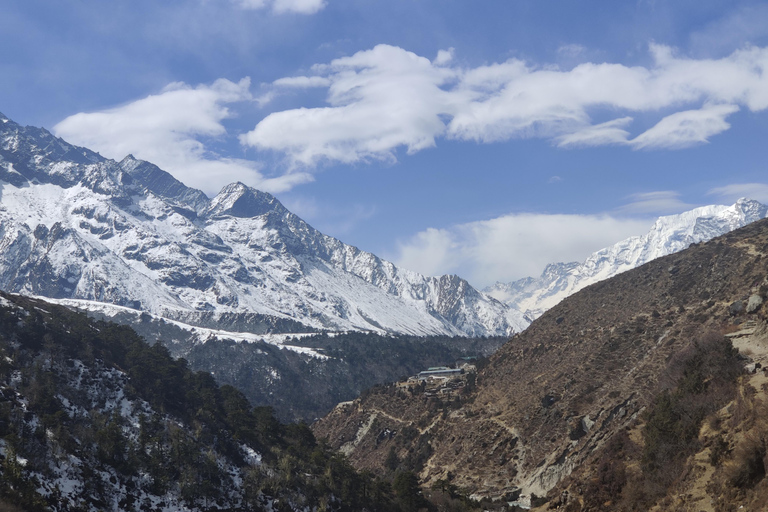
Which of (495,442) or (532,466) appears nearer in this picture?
(532,466)

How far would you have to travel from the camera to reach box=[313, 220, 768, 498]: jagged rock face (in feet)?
335

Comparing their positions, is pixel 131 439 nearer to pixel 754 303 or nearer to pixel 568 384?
pixel 568 384

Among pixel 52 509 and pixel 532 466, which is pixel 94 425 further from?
pixel 532 466

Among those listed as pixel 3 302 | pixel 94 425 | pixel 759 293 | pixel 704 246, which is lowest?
pixel 94 425

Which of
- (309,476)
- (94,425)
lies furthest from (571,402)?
(94,425)

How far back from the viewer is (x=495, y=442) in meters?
117

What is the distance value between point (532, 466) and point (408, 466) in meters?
32.8

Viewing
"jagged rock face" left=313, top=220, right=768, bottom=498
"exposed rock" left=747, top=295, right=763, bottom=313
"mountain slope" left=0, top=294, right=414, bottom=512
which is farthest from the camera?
"jagged rock face" left=313, top=220, right=768, bottom=498

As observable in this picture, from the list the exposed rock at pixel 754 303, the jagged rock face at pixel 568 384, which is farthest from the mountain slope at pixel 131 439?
the exposed rock at pixel 754 303

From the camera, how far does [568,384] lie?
120 m

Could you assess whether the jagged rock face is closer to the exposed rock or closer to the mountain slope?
the exposed rock

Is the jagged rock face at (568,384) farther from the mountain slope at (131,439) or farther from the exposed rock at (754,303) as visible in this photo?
the mountain slope at (131,439)

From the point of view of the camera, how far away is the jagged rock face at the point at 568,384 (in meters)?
102

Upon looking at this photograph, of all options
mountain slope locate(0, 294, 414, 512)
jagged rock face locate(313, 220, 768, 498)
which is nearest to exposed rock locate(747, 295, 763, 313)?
jagged rock face locate(313, 220, 768, 498)
